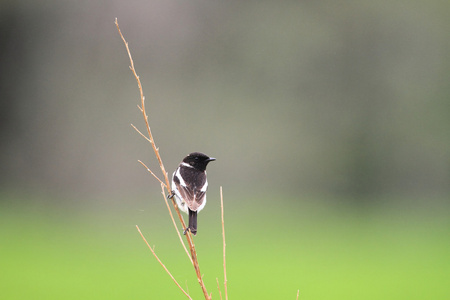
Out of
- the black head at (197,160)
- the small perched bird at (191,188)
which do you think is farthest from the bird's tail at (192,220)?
the black head at (197,160)

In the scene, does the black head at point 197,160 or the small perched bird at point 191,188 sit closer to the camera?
the small perched bird at point 191,188

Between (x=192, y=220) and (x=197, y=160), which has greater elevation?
(x=197, y=160)

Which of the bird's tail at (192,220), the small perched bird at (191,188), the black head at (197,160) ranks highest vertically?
the black head at (197,160)

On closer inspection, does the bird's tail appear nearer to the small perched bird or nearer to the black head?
the small perched bird

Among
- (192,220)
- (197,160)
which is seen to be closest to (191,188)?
(192,220)

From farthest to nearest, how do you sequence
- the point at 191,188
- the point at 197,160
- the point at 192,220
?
1. the point at 197,160
2. the point at 191,188
3. the point at 192,220

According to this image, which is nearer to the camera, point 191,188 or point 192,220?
point 192,220

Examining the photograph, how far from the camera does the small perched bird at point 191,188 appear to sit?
2.61 metres

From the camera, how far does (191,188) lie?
2.72 meters

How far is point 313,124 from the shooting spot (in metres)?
14.6

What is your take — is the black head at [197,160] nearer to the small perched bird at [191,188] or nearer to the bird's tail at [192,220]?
the small perched bird at [191,188]

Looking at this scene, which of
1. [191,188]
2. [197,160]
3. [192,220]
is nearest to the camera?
[192,220]

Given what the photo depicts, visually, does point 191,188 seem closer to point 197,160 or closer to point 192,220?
point 192,220

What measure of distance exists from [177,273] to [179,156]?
376 cm
